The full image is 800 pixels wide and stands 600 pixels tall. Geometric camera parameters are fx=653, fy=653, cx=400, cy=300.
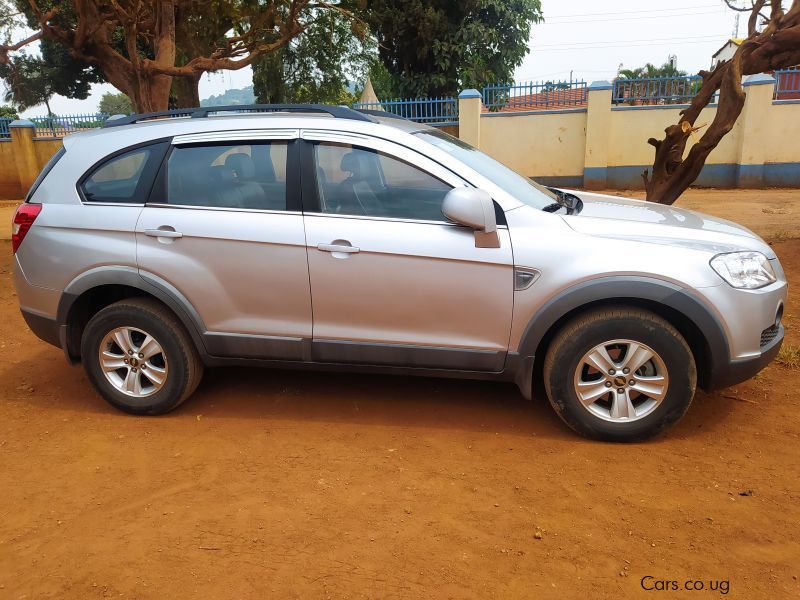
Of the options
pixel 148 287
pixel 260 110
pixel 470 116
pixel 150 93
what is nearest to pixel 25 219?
pixel 148 287

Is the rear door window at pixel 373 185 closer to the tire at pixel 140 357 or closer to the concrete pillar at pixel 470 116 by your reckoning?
the tire at pixel 140 357

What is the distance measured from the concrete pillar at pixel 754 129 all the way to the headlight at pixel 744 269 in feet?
38.8

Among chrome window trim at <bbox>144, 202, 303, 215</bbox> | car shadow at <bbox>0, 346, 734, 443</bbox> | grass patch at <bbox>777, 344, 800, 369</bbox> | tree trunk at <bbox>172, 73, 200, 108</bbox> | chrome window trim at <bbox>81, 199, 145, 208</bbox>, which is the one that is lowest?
car shadow at <bbox>0, 346, 734, 443</bbox>

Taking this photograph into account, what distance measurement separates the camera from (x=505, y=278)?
346 centimetres

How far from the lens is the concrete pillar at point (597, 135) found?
1430cm

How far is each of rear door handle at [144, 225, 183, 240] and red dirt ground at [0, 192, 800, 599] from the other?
1.15 meters

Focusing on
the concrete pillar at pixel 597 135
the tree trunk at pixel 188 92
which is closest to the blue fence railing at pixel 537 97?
the concrete pillar at pixel 597 135

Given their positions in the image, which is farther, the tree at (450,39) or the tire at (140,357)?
the tree at (450,39)

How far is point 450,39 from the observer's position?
689 inches

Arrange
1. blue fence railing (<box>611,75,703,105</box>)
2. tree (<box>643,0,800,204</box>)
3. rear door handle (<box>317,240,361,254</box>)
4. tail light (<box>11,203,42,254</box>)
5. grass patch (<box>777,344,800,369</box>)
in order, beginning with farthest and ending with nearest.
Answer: blue fence railing (<box>611,75,703,105</box>) → tree (<box>643,0,800,204</box>) → grass patch (<box>777,344,800,369</box>) → tail light (<box>11,203,42,254</box>) → rear door handle (<box>317,240,361,254</box>)

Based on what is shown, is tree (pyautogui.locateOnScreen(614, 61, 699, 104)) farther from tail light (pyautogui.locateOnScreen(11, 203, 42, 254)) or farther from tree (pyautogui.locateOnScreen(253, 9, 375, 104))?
tail light (pyautogui.locateOnScreen(11, 203, 42, 254))

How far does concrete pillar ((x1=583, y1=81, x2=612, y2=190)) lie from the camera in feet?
46.9

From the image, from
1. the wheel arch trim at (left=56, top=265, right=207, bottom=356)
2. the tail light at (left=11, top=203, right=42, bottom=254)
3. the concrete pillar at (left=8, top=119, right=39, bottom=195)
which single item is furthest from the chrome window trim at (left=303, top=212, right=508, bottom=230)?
the concrete pillar at (left=8, top=119, right=39, bottom=195)

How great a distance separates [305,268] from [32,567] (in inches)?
74.4
